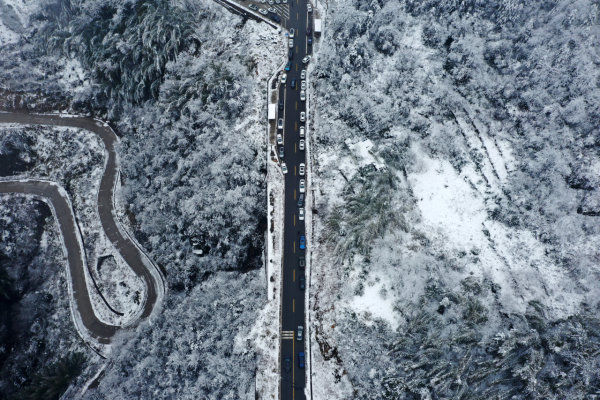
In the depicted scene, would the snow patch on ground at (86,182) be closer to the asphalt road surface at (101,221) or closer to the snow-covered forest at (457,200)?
the asphalt road surface at (101,221)

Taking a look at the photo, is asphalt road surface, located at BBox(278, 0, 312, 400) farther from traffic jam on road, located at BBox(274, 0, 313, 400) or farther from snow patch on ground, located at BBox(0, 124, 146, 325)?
snow patch on ground, located at BBox(0, 124, 146, 325)

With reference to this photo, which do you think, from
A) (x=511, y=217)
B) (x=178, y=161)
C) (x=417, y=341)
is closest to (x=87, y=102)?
(x=178, y=161)

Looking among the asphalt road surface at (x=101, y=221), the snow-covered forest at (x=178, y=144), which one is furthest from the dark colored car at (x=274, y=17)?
the asphalt road surface at (x=101, y=221)

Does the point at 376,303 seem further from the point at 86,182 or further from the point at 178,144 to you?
the point at 86,182

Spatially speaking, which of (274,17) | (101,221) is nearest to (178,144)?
(101,221)

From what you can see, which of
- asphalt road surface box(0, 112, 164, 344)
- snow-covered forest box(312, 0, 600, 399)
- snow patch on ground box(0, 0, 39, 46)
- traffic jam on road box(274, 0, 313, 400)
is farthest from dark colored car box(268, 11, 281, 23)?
snow patch on ground box(0, 0, 39, 46)

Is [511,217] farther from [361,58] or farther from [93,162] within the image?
[93,162]
